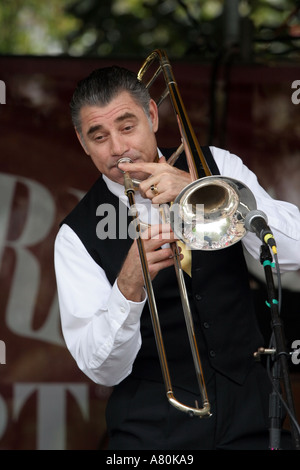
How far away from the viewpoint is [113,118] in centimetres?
281

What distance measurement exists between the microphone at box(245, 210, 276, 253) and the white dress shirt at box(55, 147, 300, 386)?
35 centimetres

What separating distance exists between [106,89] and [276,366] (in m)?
1.23

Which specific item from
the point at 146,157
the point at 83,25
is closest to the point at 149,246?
the point at 146,157

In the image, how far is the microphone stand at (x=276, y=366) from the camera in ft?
6.89

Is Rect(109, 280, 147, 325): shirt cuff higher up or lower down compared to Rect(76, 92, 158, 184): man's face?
lower down

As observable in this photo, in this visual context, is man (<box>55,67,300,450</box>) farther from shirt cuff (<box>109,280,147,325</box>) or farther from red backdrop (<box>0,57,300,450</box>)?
red backdrop (<box>0,57,300,450</box>)

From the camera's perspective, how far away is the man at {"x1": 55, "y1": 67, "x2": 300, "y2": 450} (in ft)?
8.90

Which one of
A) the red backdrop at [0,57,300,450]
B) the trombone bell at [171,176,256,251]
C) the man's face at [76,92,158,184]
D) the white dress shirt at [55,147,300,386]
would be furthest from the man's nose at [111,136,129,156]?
the red backdrop at [0,57,300,450]

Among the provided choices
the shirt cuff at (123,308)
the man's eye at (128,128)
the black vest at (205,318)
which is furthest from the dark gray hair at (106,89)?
the shirt cuff at (123,308)

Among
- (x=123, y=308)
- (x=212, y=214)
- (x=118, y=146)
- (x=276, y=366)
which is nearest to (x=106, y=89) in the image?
(x=118, y=146)

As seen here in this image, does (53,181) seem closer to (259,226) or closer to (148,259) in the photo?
(148,259)

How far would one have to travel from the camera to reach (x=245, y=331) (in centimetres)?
285

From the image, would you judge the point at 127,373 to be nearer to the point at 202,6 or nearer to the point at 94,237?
the point at 94,237

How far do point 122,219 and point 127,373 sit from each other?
0.59m
